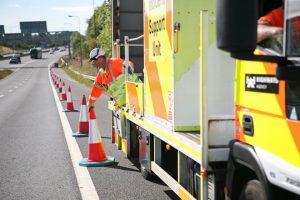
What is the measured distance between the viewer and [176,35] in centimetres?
437

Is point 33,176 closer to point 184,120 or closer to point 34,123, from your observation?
point 184,120

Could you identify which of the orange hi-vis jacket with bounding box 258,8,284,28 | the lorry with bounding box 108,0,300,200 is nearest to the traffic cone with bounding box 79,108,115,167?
the lorry with bounding box 108,0,300,200

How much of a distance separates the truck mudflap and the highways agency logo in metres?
0.39

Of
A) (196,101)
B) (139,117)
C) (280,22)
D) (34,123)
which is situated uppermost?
(280,22)

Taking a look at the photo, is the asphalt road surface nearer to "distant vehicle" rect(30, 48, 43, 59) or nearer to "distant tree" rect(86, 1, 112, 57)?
"distant tree" rect(86, 1, 112, 57)

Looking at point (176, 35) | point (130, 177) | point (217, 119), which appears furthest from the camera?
point (130, 177)

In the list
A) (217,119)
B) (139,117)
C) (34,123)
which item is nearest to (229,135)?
(217,119)

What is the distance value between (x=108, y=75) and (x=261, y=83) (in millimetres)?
5641

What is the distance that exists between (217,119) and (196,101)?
2.97 feet

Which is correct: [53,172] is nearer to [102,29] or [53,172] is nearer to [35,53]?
[102,29]

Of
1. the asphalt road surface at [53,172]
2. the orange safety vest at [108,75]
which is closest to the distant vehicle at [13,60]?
the asphalt road surface at [53,172]

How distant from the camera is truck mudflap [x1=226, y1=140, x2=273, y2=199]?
9.48 ft

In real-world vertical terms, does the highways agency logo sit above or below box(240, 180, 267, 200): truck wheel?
above

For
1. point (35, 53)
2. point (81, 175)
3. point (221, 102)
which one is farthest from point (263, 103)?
point (35, 53)
